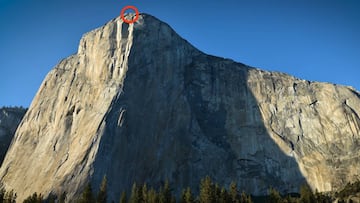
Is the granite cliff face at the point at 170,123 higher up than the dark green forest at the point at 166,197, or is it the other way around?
the granite cliff face at the point at 170,123

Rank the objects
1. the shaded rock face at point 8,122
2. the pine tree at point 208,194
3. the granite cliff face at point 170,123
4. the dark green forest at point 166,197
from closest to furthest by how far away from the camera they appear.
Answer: the dark green forest at point 166,197 → the pine tree at point 208,194 → the granite cliff face at point 170,123 → the shaded rock face at point 8,122

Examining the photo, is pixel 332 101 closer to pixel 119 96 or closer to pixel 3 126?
pixel 119 96

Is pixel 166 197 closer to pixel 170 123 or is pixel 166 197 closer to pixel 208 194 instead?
pixel 208 194

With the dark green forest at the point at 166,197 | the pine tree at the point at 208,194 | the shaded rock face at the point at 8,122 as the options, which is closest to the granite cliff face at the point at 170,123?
the dark green forest at the point at 166,197

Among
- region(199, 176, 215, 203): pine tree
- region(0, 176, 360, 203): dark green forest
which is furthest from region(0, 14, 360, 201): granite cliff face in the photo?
region(199, 176, 215, 203): pine tree

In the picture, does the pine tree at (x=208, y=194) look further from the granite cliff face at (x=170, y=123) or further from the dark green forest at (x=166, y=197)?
the granite cliff face at (x=170, y=123)

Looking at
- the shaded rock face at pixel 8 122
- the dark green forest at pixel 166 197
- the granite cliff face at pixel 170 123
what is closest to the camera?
the dark green forest at pixel 166 197

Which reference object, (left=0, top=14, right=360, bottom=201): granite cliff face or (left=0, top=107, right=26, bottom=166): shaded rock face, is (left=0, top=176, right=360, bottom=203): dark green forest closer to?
(left=0, top=14, right=360, bottom=201): granite cliff face
